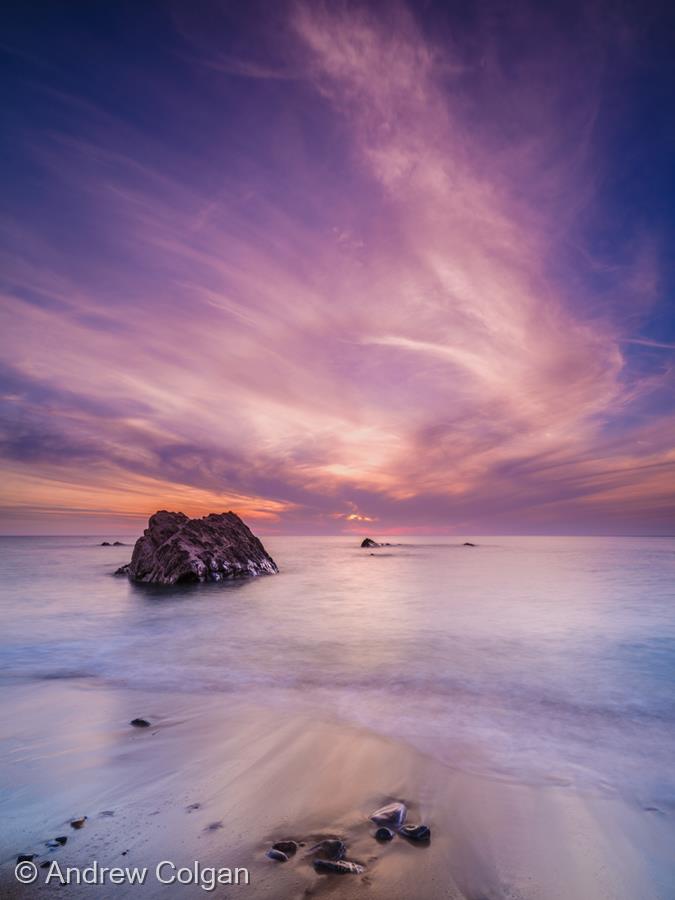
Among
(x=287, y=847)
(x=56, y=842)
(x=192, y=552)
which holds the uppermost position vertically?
(x=192, y=552)

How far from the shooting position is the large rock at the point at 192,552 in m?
21.4

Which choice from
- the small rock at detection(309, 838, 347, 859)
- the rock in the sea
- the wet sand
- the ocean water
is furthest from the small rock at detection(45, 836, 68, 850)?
the ocean water

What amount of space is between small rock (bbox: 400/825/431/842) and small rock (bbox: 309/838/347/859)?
48 centimetres

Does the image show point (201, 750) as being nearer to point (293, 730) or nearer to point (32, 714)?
point (293, 730)

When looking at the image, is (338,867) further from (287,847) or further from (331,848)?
(287,847)

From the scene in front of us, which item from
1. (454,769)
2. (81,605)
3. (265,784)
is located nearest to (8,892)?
(265,784)

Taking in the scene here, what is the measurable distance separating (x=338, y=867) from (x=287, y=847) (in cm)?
42

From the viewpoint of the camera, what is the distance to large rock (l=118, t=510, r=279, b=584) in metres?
21.4

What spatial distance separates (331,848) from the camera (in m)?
2.97

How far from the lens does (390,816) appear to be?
3.39 meters

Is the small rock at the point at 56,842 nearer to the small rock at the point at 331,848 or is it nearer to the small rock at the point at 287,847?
the small rock at the point at 287,847

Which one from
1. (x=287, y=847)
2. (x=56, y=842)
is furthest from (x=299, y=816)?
(x=56, y=842)

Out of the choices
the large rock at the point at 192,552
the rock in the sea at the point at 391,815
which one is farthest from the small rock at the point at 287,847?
the large rock at the point at 192,552

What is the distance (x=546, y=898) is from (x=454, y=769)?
1.71 m
